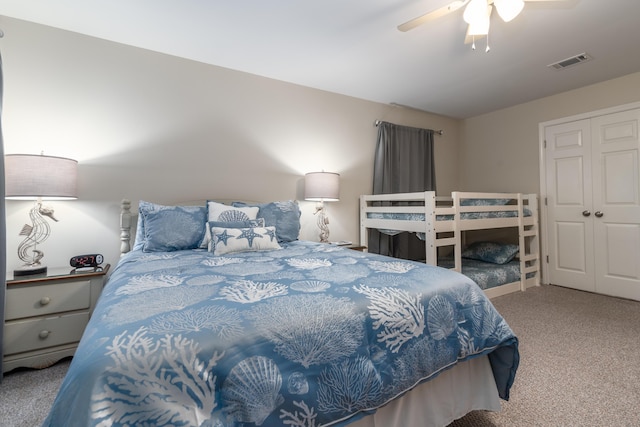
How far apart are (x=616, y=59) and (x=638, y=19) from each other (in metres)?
0.71

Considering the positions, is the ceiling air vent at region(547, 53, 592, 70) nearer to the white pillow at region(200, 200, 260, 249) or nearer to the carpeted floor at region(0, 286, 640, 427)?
the carpeted floor at region(0, 286, 640, 427)

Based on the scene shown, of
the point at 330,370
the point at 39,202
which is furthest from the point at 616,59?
the point at 39,202

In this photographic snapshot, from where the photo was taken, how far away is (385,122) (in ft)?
12.1

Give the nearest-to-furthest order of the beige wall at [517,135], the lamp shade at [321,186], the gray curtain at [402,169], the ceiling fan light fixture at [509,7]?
the ceiling fan light fixture at [509,7], the lamp shade at [321,186], the beige wall at [517,135], the gray curtain at [402,169]

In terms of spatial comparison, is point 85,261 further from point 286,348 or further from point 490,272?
point 490,272

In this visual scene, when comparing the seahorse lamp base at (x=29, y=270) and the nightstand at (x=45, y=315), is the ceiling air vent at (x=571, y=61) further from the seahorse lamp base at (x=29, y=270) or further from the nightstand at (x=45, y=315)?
the seahorse lamp base at (x=29, y=270)

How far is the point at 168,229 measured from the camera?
80.1 inches

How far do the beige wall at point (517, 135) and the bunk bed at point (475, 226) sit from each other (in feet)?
1.55

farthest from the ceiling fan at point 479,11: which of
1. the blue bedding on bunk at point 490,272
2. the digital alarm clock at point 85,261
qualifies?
the digital alarm clock at point 85,261

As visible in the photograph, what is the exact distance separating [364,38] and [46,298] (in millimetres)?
2875

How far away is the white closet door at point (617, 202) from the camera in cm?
292

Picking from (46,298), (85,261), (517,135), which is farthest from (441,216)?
(46,298)

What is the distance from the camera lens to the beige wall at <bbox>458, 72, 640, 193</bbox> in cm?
311

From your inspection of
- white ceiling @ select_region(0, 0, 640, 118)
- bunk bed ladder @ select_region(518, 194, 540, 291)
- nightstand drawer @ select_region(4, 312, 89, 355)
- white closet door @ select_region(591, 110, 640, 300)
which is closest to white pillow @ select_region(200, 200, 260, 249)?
nightstand drawer @ select_region(4, 312, 89, 355)
